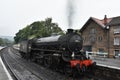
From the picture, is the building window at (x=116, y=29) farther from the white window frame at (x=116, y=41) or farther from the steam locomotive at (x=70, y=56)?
the steam locomotive at (x=70, y=56)

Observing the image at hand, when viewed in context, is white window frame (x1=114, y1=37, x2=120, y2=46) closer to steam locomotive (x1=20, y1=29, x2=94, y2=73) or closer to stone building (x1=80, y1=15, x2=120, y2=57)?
stone building (x1=80, y1=15, x2=120, y2=57)

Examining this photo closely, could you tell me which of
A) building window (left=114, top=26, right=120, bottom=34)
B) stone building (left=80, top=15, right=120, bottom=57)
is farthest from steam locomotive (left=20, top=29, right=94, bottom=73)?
stone building (left=80, top=15, right=120, bottom=57)

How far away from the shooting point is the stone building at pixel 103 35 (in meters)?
33.5

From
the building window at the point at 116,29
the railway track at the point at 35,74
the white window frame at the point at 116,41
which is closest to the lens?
the railway track at the point at 35,74

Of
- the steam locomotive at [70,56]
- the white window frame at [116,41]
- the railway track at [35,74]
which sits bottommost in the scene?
the railway track at [35,74]

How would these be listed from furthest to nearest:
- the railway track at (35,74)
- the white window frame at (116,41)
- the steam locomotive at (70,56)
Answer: the white window frame at (116,41) → the railway track at (35,74) → the steam locomotive at (70,56)

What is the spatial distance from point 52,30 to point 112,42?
29848 millimetres

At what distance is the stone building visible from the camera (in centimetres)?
3347

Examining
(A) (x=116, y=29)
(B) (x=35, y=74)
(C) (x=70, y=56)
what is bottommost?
(B) (x=35, y=74)

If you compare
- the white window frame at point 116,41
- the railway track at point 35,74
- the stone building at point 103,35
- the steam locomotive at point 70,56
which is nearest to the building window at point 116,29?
the stone building at point 103,35

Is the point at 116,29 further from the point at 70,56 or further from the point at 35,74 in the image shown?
the point at 35,74

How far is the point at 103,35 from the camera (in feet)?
118

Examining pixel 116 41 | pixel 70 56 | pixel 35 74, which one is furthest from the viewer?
pixel 116 41

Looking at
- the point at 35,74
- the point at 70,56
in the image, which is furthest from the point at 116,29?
the point at 35,74
